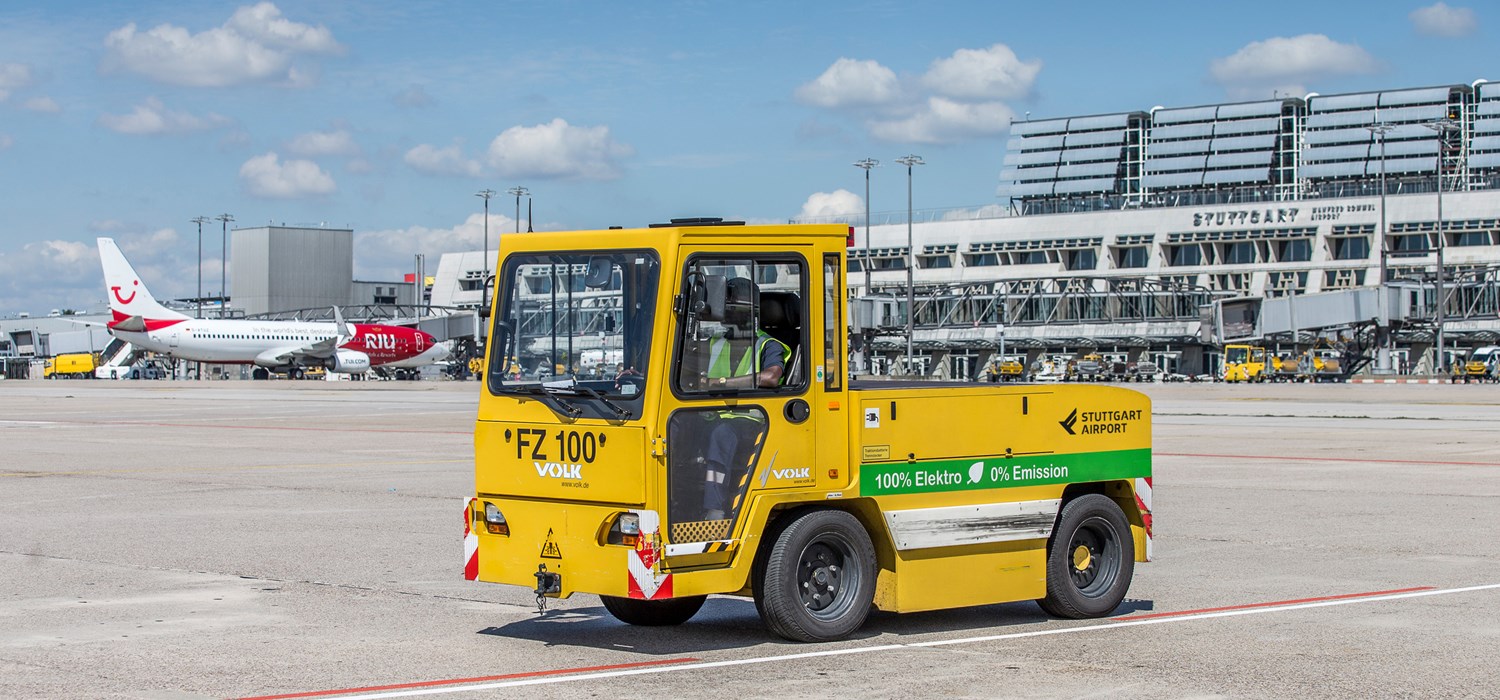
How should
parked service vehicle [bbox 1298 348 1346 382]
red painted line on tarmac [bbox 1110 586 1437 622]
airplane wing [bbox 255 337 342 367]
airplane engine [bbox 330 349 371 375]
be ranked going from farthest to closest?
1. airplane wing [bbox 255 337 342 367]
2. airplane engine [bbox 330 349 371 375]
3. parked service vehicle [bbox 1298 348 1346 382]
4. red painted line on tarmac [bbox 1110 586 1437 622]

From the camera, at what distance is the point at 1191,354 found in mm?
111625

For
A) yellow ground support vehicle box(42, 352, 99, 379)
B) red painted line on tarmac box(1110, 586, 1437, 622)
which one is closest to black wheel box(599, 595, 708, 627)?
red painted line on tarmac box(1110, 586, 1437, 622)

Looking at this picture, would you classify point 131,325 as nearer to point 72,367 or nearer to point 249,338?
point 249,338

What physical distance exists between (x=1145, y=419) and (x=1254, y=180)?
146898 millimetres

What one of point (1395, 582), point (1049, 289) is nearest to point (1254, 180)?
point (1049, 289)

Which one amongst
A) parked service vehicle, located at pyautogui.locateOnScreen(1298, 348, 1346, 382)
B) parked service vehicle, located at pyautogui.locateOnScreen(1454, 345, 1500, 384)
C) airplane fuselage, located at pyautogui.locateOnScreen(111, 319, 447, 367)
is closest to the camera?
parked service vehicle, located at pyautogui.locateOnScreen(1454, 345, 1500, 384)

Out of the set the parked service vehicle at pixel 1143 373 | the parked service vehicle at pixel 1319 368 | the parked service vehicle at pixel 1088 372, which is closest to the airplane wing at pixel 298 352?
the parked service vehicle at pixel 1088 372

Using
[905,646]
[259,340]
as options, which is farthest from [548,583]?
[259,340]

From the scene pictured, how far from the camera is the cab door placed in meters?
9.27

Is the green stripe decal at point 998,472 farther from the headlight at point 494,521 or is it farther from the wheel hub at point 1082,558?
the headlight at point 494,521

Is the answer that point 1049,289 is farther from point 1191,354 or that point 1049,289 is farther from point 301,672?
point 301,672

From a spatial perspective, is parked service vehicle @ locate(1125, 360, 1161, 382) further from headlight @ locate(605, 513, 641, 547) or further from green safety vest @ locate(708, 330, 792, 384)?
headlight @ locate(605, 513, 641, 547)

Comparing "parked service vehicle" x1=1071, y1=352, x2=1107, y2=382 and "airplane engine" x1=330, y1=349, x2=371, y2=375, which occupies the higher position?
"airplane engine" x1=330, y1=349, x2=371, y2=375

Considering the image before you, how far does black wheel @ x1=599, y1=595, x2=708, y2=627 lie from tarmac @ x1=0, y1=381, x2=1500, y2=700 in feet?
0.57
